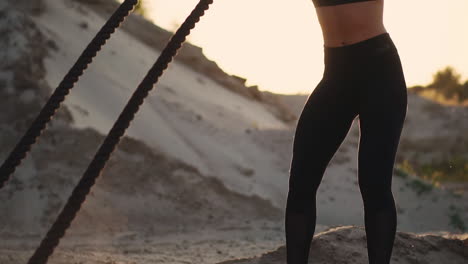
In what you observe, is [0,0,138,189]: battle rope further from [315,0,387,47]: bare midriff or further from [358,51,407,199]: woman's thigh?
[358,51,407,199]: woman's thigh

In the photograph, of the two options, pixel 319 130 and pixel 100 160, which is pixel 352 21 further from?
pixel 100 160

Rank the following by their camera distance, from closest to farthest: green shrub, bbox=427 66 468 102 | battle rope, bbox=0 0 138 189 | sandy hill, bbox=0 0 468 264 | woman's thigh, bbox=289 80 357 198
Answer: battle rope, bbox=0 0 138 189, woman's thigh, bbox=289 80 357 198, sandy hill, bbox=0 0 468 264, green shrub, bbox=427 66 468 102

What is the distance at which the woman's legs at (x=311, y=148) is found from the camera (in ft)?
7.88

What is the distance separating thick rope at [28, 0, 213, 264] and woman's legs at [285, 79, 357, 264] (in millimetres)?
631

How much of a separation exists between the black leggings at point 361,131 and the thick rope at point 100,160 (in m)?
0.62

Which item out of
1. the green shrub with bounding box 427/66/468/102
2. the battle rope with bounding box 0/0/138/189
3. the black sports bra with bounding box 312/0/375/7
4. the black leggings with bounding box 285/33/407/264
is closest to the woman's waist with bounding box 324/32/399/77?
the black leggings with bounding box 285/33/407/264

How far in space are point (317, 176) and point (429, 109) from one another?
937 inches

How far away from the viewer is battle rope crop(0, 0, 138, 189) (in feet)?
6.23

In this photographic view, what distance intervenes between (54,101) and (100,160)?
0.23 metres

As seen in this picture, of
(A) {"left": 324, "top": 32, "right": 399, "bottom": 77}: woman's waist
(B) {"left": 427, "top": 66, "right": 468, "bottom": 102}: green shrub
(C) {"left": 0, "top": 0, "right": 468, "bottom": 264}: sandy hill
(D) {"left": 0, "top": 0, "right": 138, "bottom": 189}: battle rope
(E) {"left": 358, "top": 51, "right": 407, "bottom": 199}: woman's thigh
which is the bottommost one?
(C) {"left": 0, "top": 0, "right": 468, "bottom": 264}: sandy hill

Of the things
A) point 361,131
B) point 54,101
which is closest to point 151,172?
point 361,131

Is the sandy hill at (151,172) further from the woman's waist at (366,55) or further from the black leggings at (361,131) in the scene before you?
the woman's waist at (366,55)

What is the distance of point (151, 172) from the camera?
352 inches

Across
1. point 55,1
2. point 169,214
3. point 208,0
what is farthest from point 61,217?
point 55,1
